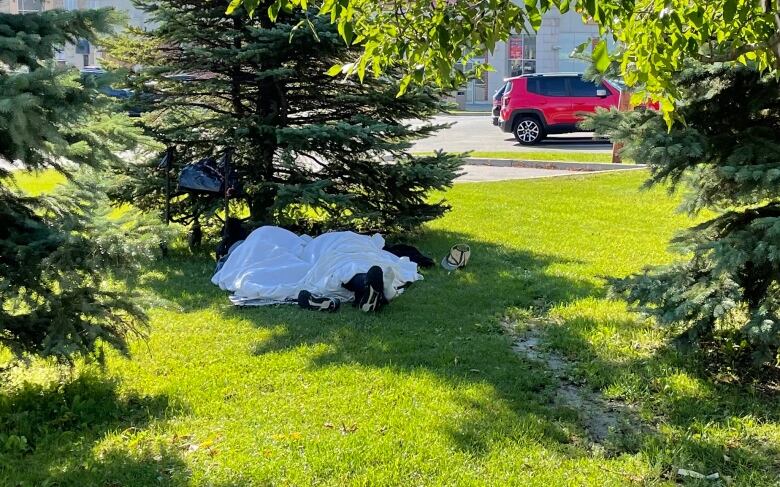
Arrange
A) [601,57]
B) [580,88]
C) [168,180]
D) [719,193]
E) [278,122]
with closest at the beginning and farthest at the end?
[601,57] → [719,193] → [168,180] → [278,122] → [580,88]

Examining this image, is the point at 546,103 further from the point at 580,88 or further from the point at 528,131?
the point at 580,88

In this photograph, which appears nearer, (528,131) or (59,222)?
(59,222)

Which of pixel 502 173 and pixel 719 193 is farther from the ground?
pixel 719 193

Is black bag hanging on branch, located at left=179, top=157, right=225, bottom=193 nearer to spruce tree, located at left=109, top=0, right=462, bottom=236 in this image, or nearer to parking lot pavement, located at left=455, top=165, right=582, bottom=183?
spruce tree, located at left=109, top=0, right=462, bottom=236

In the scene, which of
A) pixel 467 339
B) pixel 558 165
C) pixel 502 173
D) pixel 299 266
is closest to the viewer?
pixel 467 339

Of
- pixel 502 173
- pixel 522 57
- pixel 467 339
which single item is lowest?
pixel 502 173

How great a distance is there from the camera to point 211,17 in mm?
8195

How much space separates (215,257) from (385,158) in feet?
7.53

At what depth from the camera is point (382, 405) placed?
4156 millimetres

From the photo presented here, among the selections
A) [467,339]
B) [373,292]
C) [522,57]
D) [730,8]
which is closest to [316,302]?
[373,292]

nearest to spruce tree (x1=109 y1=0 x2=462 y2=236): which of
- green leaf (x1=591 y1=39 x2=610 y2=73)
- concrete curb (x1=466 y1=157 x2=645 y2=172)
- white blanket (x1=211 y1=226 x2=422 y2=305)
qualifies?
white blanket (x1=211 y1=226 x2=422 y2=305)

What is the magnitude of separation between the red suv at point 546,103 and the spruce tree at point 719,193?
1619cm

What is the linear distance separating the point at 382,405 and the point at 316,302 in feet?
7.13

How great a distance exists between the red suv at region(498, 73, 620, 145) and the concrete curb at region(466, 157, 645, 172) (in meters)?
4.44
